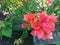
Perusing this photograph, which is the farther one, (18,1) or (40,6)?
(18,1)

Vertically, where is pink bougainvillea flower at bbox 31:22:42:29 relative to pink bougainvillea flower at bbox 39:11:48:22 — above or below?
below

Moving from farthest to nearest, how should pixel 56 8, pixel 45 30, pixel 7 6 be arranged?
pixel 7 6 → pixel 56 8 → pixel 45 30

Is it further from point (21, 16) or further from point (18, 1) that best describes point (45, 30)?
point (18, 1)

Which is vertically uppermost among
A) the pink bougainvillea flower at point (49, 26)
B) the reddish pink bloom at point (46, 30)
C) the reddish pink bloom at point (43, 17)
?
the reddish pink bloom at point (43, 17)

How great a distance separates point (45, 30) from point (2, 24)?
6.2 inches

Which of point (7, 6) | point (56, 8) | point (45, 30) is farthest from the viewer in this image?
point (7, 6)

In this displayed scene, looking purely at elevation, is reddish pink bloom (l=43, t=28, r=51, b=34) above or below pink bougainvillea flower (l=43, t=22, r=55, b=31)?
below

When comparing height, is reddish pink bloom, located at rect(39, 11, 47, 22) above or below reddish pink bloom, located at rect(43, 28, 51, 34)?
above

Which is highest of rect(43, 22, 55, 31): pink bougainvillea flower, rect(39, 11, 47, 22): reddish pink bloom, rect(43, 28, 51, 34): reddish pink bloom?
rect(39, 11, 47, 22): reddish pink bloom

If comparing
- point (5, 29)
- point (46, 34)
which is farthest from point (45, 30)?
point (5, 29)

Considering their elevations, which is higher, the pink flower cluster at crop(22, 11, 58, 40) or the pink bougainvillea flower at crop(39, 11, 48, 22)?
the pink bougainvillea flower at crop(39, 11, 48, 22)

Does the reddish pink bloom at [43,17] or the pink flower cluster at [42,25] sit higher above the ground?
the reddish pink bloom at [43,17]

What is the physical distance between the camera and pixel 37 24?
658 millimetres

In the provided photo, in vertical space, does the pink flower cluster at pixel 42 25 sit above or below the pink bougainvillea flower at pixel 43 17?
below
